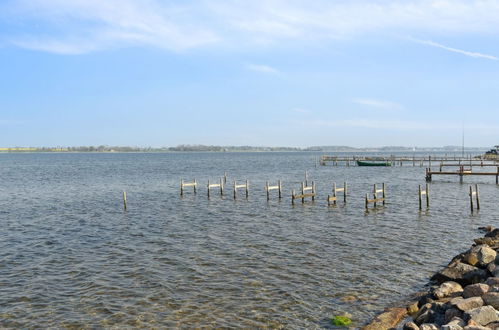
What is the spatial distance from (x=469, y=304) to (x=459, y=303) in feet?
0.76

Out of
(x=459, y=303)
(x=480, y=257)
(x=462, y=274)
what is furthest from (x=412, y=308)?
(x=480, y=257)

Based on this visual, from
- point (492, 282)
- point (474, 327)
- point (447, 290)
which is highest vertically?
point (474, 327)

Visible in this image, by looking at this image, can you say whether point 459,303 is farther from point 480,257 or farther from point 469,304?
point 480,257

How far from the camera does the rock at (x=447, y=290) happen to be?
12.5 metres

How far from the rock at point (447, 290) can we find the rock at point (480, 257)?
2825 mm

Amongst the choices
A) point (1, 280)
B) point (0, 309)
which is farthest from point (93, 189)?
point (0, 309)

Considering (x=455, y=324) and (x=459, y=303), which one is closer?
(x=455, y=324)

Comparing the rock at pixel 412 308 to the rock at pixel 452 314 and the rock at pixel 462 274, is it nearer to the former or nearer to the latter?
the rock at pixel 452 314

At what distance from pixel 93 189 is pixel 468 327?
5090 centimetres

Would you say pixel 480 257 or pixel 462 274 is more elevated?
pixel 480 257

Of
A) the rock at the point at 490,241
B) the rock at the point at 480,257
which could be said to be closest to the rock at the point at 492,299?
the rock at the point at 480,257

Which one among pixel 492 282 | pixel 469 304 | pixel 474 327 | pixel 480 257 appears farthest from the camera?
pixel 480 257

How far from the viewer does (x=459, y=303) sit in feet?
34.1

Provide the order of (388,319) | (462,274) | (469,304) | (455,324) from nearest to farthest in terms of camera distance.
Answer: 1. (455,324)
2. (469,304)
3. (388,319)
4. (462,274)
